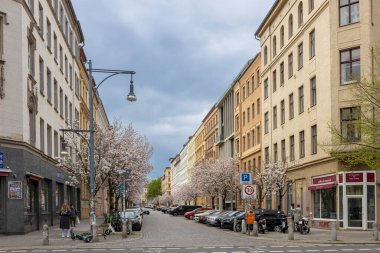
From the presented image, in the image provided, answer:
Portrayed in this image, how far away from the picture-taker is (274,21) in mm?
50281

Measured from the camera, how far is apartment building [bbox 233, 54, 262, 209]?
58656mm

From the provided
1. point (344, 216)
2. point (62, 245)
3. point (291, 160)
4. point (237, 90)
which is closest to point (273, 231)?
point (344, 216)

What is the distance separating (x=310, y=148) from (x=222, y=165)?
1099 inches

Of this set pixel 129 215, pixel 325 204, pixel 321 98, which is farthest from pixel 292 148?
pixel 129 215

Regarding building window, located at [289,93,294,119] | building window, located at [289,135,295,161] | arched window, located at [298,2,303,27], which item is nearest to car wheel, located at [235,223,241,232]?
building window, located at [289,135,295,161]

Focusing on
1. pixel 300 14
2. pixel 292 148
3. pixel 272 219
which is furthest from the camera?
pixel 292 148

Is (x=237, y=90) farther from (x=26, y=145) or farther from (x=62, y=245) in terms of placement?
(x=62, y=245)

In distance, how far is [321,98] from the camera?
36.1 metres

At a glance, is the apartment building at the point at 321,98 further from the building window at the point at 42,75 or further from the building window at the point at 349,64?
the building window at the point at 42,75

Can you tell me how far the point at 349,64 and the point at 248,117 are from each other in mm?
31099

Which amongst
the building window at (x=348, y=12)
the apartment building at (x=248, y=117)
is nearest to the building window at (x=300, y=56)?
the building window at (x=348, y=12)

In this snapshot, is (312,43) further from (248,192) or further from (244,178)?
(248,192)

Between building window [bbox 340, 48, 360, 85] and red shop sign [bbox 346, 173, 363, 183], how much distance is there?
561 centimetres

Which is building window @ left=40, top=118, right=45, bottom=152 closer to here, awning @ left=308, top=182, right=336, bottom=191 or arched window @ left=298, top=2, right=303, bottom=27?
awning @ left=308, top=182, right=336, bottom=191
